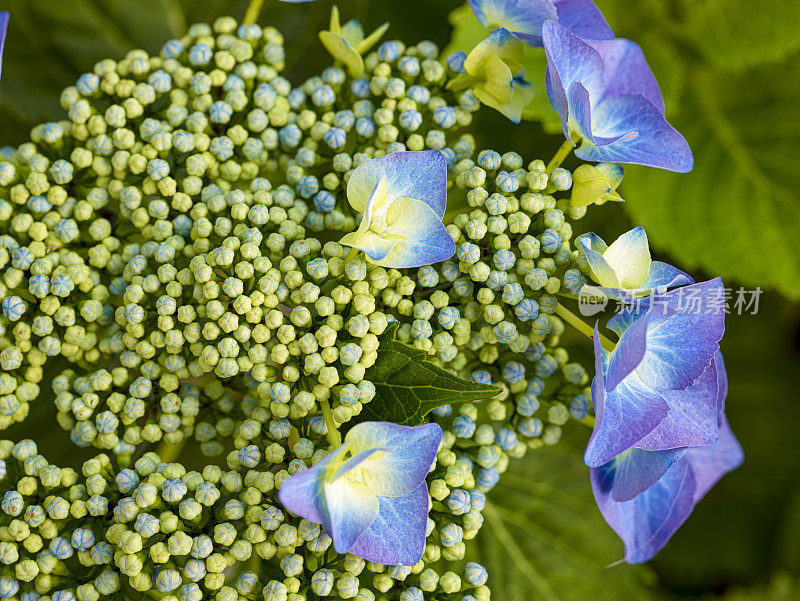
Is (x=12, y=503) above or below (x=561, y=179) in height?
below

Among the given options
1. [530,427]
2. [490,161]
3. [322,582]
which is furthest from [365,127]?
[322,582]

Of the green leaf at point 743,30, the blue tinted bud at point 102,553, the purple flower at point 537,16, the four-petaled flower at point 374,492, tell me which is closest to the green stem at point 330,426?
the four-petaled flower at point 374,492

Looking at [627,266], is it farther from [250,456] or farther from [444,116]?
[250,456]

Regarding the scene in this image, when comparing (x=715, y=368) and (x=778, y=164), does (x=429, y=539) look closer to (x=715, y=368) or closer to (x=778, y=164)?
(x=715, y=368)

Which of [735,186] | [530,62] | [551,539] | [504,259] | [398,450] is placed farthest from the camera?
[735,186]

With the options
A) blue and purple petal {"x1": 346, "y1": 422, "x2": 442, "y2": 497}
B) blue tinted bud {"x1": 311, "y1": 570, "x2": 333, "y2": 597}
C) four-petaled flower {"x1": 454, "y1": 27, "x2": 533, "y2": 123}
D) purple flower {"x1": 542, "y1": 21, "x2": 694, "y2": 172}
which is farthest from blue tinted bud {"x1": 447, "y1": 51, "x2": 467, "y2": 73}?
Answer: blue tinted bud {"x1": 311, "y1": 570, "x2": 333, "y2": 597}

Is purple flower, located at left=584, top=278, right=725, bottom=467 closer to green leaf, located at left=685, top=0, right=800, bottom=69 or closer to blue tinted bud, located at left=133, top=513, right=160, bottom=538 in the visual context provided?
blue tinted bud, located at left=133, top=513, right=160, bottom=538

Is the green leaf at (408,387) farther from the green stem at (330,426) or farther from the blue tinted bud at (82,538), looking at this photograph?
the blue tinted bud at (82,538)
